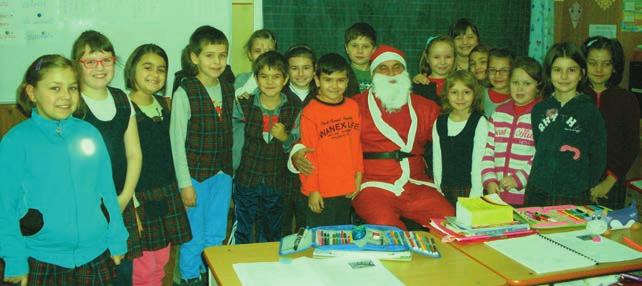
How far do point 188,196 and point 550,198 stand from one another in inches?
72.6

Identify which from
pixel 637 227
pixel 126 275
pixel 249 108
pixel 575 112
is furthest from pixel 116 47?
pixel 637 227

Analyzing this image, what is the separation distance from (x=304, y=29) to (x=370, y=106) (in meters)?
1.20

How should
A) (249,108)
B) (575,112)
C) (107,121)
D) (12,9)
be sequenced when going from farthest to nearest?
(12,9)
(249,108)
(575,112)
(107,121)

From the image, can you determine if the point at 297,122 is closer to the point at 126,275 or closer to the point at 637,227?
the point at 126,275

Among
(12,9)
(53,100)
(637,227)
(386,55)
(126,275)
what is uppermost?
(12,9)

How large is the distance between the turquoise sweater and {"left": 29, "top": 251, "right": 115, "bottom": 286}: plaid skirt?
3cm

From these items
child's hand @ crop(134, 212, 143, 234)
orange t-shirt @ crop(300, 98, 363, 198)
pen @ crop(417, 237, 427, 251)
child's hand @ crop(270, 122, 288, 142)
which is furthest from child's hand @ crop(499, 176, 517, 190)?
child's hand @ crop(134, 212, 143, 234)

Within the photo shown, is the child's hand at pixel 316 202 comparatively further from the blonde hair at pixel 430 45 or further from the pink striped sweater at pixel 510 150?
the blonde hair at pixel 430 45

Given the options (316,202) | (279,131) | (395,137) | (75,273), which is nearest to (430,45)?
(395,137)

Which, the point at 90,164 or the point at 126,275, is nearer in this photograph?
the point at 90,164

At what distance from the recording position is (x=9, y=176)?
2.01 m

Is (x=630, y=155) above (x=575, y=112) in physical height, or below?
below

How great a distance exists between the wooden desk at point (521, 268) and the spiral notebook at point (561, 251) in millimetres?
24

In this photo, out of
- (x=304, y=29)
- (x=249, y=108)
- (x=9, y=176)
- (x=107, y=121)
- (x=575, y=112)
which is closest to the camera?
(x=9, y=176)
